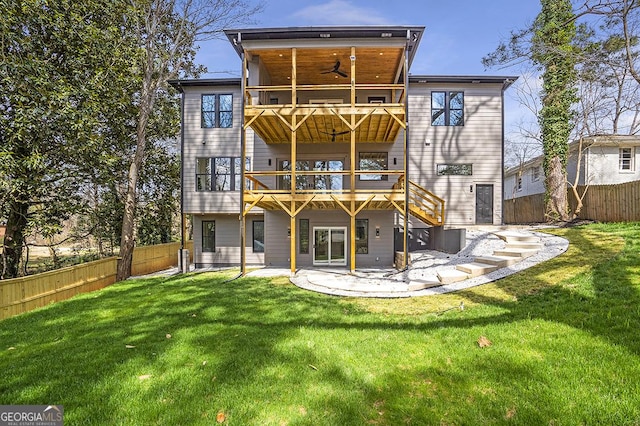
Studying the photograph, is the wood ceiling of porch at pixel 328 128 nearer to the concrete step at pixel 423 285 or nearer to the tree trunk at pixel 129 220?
the tree trunk at pixel 129 220

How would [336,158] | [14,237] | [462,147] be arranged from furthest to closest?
[462,147], [336,158], [14,237]

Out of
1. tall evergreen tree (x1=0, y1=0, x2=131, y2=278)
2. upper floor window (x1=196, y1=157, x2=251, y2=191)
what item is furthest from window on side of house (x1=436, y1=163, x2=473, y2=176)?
tall evergreen tree (x1=0, y1=0, x2=131, y2=278)

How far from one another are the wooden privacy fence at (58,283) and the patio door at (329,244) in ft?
28.1

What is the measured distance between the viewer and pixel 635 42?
9.13 meters

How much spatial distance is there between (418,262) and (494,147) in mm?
7351

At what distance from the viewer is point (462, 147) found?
13.9 metres

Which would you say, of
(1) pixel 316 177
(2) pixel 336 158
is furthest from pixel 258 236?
(2) pixel 336 158

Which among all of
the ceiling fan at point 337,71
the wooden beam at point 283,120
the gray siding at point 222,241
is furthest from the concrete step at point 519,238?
the gray siding at point 222,241

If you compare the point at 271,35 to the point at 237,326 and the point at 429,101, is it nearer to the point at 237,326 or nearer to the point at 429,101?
the point at 429,101

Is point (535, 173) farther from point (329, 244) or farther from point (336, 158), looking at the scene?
point (329, 244)

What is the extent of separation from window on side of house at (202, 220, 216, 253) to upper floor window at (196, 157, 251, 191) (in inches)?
73.3

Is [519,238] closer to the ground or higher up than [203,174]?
closer to the ground

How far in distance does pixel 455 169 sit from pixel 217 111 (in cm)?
1202

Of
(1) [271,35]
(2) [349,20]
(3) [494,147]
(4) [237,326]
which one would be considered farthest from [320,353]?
(3) [494,147]
